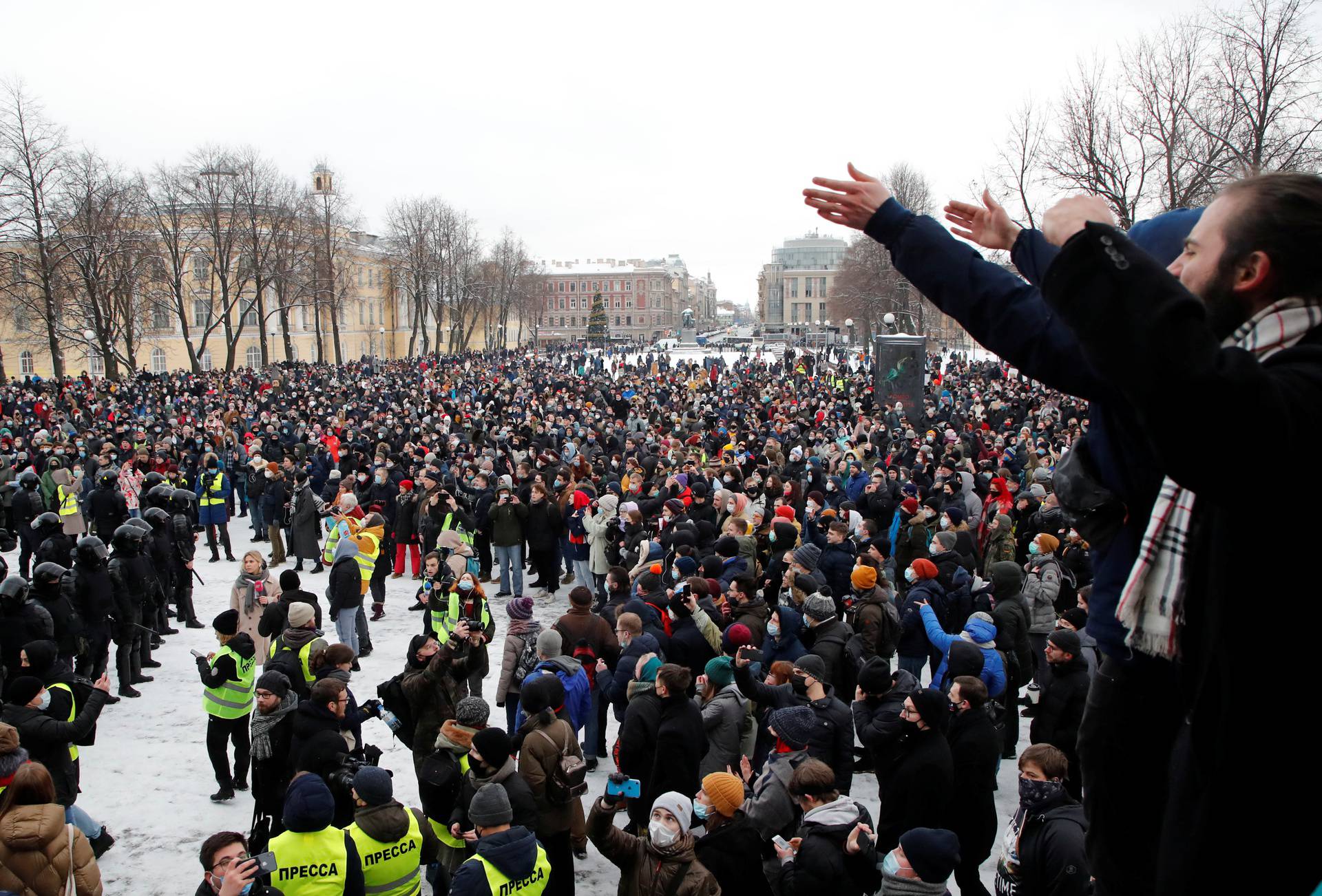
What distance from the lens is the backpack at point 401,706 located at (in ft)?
19.0

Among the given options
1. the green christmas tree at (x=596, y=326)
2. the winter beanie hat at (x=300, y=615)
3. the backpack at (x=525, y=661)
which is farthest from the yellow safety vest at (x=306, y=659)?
the green christmas tree at (x=596, y=326)

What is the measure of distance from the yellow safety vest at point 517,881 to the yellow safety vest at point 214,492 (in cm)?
1150

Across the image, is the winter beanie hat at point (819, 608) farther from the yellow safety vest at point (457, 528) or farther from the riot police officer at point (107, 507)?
the riot police officer at point (107, 507)

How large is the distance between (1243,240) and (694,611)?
5.63 metres

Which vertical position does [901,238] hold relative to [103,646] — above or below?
above

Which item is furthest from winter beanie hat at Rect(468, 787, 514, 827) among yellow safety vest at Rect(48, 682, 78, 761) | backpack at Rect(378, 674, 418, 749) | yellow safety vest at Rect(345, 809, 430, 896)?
yellow safety vest at Rect(48, 682, 78, 761)

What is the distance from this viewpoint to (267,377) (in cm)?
3784

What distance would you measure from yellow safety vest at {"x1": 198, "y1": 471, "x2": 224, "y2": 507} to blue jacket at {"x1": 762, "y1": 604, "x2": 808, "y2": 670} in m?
10.3

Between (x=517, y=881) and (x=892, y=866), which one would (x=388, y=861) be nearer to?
(x=517, y=881)

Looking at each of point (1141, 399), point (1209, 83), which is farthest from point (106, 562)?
point (1209, 83)

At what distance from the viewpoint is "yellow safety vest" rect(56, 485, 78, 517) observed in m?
12.8

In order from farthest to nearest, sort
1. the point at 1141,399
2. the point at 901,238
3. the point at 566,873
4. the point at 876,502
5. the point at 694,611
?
the point at 876,502 < the point at 694,611 < the point at 566,873 < the point at 901,238 < the point at 1141,399

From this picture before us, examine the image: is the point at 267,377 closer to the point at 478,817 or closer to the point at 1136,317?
the point at 478,817

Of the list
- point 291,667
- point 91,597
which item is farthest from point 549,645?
point 91,597
